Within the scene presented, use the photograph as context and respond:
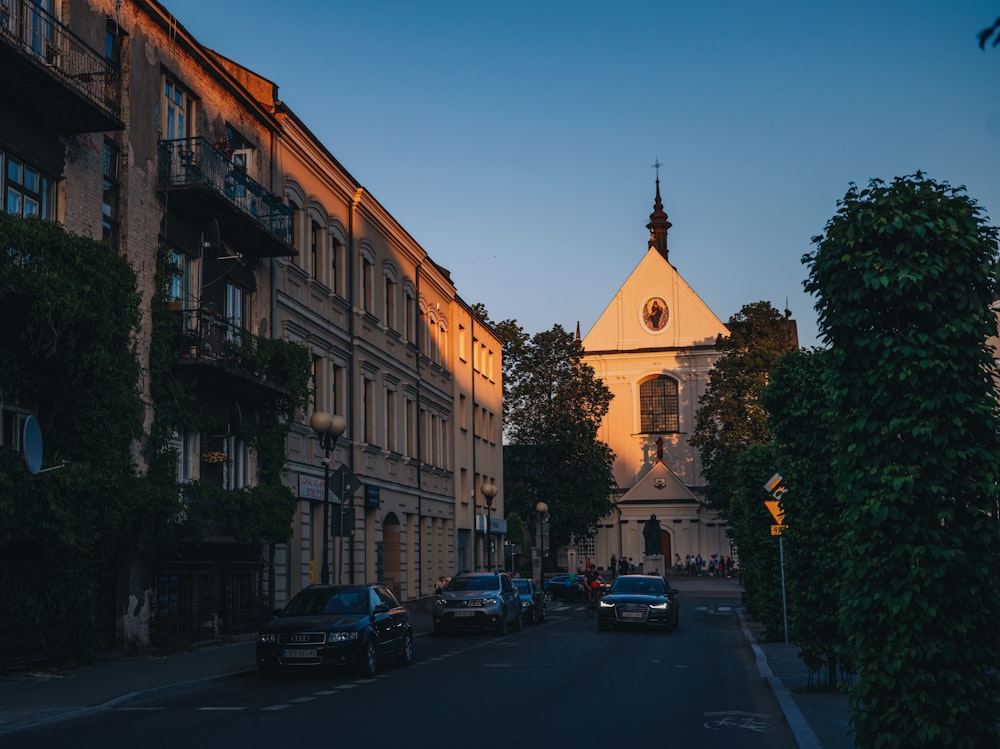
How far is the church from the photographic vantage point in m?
84.1

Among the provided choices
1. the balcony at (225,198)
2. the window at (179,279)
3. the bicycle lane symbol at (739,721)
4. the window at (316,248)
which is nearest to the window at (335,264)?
the window at (316,248)

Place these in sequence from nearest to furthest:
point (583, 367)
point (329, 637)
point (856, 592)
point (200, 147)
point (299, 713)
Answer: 1. point (856, 592)
2. point (299, 713)
3. point (329, 637)
4. point (200, 147)
5. point (583, 367)

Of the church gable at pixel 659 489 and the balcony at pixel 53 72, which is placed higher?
the balcony at pixel 53 72

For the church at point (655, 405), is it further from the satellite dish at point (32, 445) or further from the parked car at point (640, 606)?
the satellite dish at point (32, 445)

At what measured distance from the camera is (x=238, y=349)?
25.3 m

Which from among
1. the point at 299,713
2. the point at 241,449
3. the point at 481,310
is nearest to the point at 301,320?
the point at 241,449

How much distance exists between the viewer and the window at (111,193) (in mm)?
21734

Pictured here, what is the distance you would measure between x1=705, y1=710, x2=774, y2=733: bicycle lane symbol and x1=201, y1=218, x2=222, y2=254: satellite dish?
46.9ft

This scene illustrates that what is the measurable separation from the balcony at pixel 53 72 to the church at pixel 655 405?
67171 millimetres

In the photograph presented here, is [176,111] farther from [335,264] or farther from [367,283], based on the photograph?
[367,283]

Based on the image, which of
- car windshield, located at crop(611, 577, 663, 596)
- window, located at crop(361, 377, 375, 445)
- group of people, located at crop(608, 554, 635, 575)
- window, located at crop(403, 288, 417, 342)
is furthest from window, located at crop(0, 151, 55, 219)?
group of people, located at crop(608, 554, 635, 575)

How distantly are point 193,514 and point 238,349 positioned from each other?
13.2ft

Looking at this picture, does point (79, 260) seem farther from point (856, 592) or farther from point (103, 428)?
point (856, 592)

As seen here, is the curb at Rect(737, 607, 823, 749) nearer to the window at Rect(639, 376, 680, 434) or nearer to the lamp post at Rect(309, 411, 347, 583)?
the lamp post at Rect(309, 411, 347, 583)
